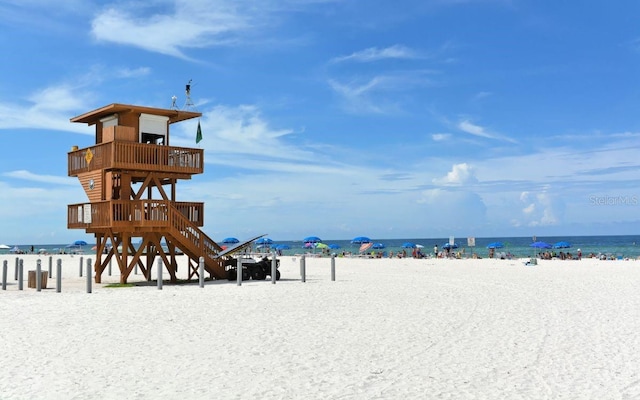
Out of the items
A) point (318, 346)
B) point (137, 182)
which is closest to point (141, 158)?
point (137, 182)

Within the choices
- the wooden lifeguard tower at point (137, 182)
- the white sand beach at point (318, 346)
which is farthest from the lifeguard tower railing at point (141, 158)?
the white sand beach at point (318, 346)

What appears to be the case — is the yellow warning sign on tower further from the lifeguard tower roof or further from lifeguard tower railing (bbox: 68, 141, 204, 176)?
the lifeguard tower roof

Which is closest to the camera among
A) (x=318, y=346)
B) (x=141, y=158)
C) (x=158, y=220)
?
(x=318, y=346)

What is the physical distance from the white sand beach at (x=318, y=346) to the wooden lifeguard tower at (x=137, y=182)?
5.28 meters

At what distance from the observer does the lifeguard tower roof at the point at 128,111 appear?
1045 inches

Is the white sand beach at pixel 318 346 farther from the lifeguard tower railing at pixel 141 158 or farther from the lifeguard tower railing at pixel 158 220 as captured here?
the lifeguard tower railing at pixel 141 158

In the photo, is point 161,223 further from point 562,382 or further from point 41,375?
point 562,382

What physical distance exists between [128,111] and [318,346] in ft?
58.7

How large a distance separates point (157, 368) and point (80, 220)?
18.9 m

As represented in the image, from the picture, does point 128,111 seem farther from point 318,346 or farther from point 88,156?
point 318,346

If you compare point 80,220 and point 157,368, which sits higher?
point 80,220

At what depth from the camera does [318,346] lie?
39.1ft

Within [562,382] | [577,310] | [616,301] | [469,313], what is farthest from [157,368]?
[616,301]

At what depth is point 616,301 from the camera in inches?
773
